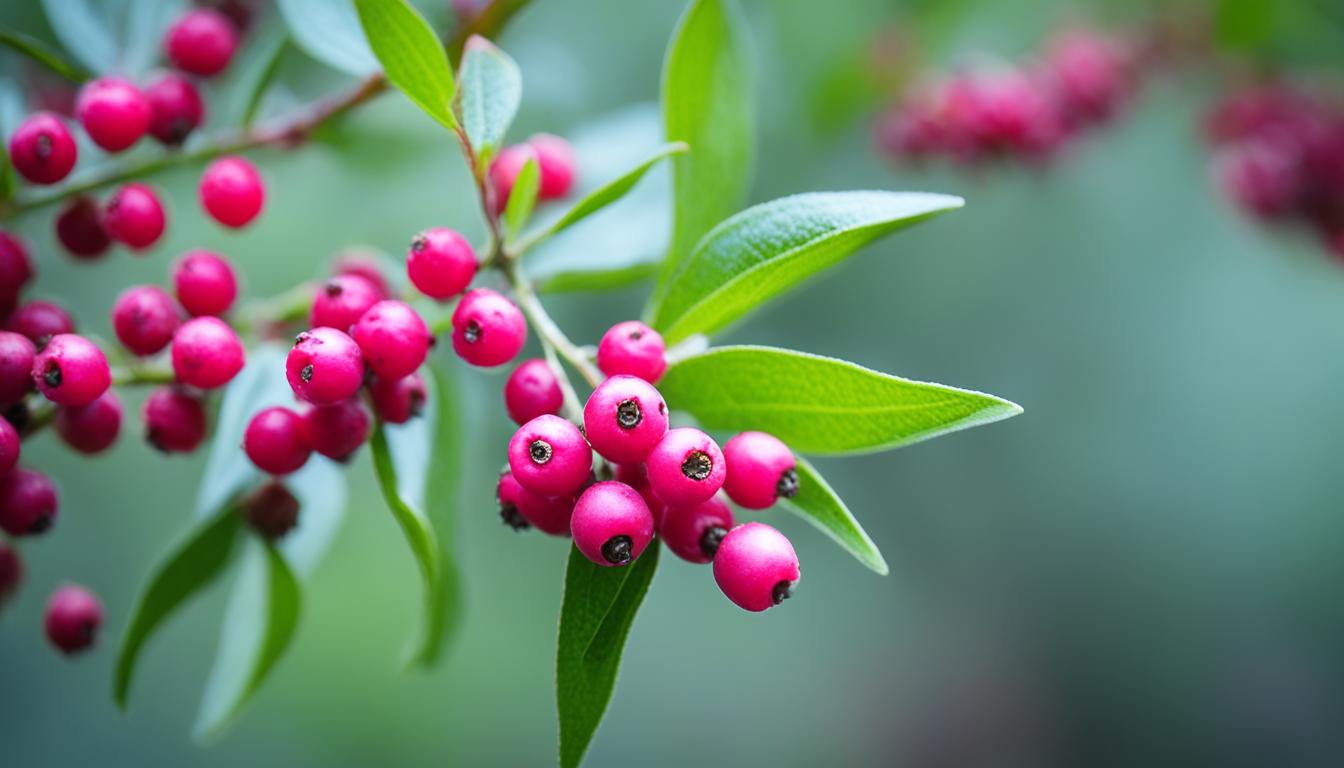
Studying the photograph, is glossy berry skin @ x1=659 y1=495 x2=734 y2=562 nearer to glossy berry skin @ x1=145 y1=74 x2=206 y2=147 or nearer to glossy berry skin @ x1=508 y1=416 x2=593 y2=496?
A: glossy berry skin @ x1=508 y1=416 x2=593 y2=496

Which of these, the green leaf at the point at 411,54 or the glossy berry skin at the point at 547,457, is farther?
the green leaf at the point at 411,54

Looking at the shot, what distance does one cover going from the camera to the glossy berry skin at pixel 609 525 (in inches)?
33.4

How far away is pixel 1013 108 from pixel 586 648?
191 cm

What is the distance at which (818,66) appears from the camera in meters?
2.44

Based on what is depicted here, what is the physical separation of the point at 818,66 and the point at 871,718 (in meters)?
3.15

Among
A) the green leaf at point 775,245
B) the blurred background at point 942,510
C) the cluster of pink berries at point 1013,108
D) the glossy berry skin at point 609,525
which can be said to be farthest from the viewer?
the blurred background at point 942,510

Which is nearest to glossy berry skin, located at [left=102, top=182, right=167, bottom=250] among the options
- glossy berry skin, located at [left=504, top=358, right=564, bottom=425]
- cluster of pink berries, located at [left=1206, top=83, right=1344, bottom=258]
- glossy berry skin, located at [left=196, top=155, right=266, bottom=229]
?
glossy berry skin, located at [left=196, top=155, right=266, bottom=229]

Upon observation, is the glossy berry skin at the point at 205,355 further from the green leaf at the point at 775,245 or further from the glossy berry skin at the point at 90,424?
the green leaf at the point at 775,245

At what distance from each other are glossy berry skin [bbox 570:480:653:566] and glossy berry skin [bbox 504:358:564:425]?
0.52ft

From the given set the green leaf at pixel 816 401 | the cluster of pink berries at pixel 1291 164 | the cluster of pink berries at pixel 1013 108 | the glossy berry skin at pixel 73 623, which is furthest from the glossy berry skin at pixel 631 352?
the cluster of pink berries at pixel 1291 164

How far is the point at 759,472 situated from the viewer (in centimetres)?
93

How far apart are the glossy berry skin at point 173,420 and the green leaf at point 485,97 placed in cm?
42

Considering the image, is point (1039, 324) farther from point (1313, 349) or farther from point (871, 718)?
point (871, 718)

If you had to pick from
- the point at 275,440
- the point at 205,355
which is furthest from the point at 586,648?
the point at 205,355
